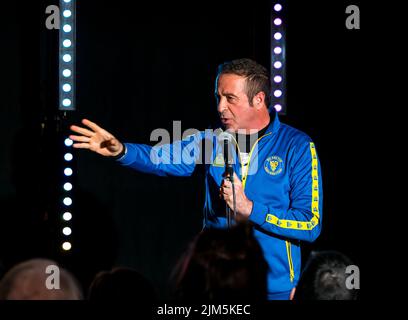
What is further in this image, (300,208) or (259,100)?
(259,100)

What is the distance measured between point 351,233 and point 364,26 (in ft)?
4.46

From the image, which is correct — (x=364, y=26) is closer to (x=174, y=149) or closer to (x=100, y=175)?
(x=174, y=149)

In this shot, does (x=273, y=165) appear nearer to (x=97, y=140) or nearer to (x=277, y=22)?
(x=97, y=140)

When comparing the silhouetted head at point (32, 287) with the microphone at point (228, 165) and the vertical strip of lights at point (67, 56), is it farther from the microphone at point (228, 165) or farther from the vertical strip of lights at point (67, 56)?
the vertical strip of lights at point (67, 56)

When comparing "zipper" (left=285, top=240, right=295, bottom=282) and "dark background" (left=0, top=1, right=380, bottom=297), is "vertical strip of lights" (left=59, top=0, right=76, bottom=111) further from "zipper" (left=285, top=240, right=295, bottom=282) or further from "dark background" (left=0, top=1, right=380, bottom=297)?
"zipper" (left=285, top=240, right=295, bottom=282)

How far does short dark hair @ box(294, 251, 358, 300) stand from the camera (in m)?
2.57

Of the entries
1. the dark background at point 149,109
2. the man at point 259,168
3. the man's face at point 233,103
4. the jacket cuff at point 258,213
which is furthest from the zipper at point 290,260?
the dark background at point 149,109

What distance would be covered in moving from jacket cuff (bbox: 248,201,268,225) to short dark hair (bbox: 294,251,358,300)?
0.65 metres

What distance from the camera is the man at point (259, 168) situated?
10.9 feet

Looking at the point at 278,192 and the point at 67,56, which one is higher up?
the point at 67,56

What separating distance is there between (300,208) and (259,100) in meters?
0.61

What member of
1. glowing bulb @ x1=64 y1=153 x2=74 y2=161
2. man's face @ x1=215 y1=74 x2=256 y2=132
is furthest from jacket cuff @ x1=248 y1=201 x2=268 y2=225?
glowing bulb @ x1=64 y1=153 x2=74 y2=161

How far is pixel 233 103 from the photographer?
3.55 meters

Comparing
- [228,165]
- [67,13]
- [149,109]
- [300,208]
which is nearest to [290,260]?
[300,208]
